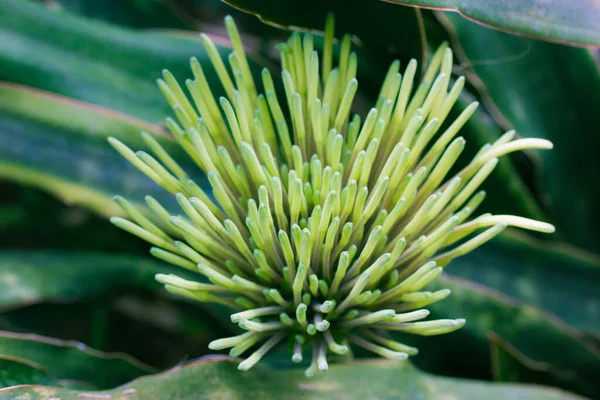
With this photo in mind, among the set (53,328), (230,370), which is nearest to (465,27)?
(230,370)

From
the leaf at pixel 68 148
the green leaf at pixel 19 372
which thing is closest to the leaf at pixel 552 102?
the leaf at pixel 68 148

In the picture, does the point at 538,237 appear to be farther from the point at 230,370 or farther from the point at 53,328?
the point at 53,328

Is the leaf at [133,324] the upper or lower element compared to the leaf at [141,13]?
lower

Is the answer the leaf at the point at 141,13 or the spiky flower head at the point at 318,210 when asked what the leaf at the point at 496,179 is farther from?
the leaf at the point at 141,13

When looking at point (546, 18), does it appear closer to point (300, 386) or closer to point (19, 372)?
point (300, 386)

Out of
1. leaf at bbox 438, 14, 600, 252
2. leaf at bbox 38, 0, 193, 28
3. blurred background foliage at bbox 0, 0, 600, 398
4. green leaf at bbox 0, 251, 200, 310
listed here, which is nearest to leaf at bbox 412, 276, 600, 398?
blurred background foliage at bbox 0, 0, 600, 398

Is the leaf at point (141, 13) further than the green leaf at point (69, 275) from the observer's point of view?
Yes

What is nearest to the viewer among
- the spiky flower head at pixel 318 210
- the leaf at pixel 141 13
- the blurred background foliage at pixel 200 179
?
the spiky flower head at pixel 318 210

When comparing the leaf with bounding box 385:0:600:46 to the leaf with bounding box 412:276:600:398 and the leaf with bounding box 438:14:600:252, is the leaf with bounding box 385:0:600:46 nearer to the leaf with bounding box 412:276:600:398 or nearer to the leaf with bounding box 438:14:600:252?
the leaf with bounding box 438:14:600:252
